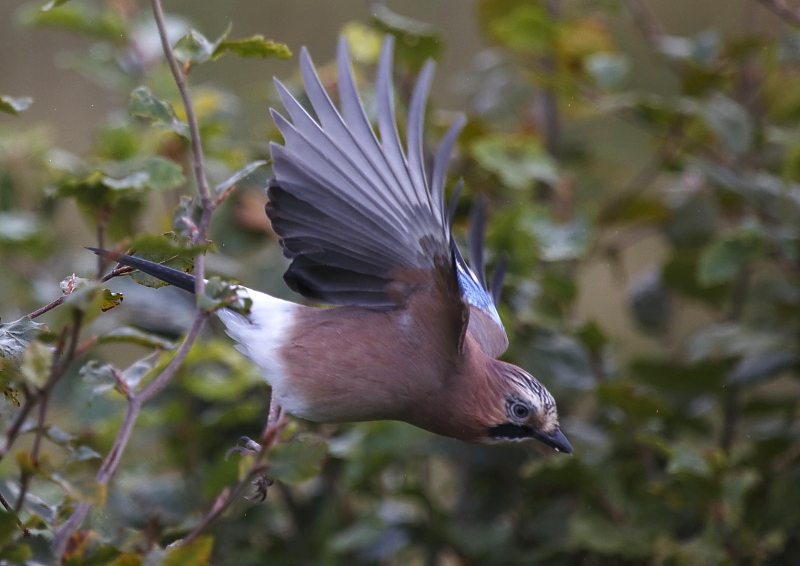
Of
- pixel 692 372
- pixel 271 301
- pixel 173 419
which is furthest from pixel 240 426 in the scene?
pixel 692 372

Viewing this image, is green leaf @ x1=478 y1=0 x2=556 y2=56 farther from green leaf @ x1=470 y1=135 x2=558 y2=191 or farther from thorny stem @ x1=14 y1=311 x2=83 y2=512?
thorny stem @ x1=14 y1=311 x2=83 y2=512

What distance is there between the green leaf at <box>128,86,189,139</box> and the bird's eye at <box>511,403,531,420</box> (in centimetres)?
77

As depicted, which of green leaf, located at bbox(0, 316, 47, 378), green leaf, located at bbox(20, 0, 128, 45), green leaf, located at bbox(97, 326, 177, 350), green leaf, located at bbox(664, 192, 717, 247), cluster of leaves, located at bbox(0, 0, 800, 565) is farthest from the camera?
green leaf, located at bbox(664, 192, 717, 247)

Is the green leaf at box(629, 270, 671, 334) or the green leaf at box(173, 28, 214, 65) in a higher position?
the green leaf at box(173, 28, 214, 65)

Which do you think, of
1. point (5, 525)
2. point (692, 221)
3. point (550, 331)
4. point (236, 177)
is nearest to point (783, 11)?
point (692, 221)

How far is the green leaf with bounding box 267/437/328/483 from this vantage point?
1.05 meters

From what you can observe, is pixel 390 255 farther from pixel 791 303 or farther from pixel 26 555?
pixel 791 303

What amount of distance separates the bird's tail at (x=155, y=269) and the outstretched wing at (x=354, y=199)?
0.60 feet

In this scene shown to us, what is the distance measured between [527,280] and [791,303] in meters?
0.70

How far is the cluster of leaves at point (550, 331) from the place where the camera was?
2.12 meters

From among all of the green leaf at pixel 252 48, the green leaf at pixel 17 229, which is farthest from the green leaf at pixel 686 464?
the green leaf at pixel 17 229

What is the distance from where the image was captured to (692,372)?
2.35m

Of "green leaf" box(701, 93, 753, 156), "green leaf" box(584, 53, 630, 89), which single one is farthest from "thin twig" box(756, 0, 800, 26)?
"green leaf" box(584, 53, 630, 89)

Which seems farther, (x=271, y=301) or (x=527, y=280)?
(x=527, y=280)
